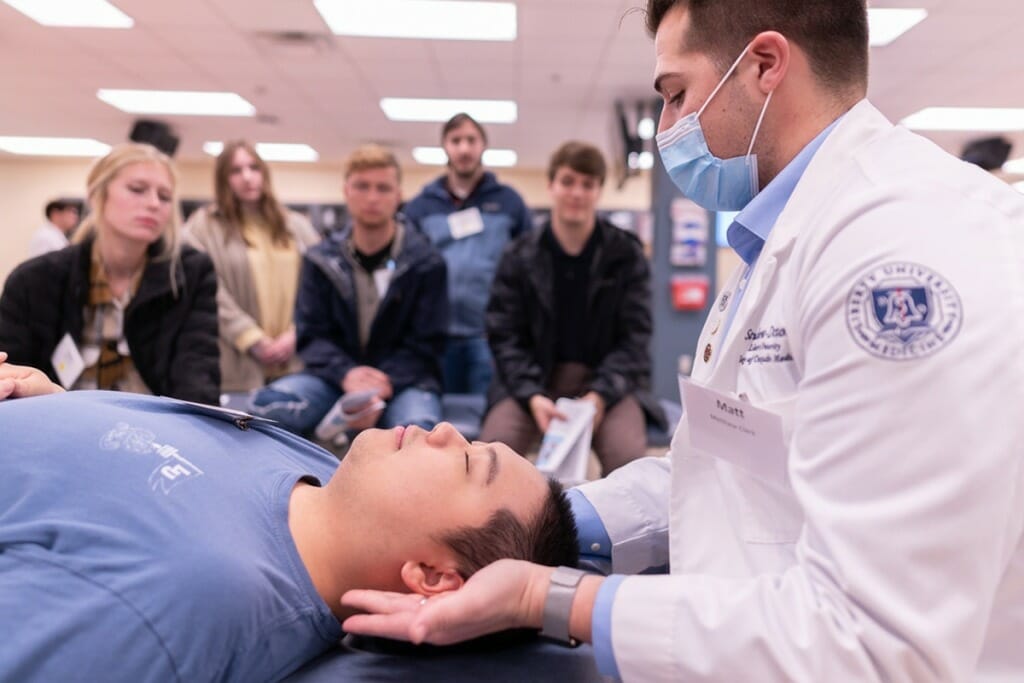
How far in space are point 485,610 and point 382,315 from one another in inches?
89.1

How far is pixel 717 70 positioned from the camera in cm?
113

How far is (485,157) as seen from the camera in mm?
9930

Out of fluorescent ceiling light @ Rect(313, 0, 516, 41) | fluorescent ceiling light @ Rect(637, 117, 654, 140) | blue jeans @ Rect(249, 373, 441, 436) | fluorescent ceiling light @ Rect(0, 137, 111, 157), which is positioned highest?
fluorescent ceiling light @ Rect(313, 0, 516, 41)

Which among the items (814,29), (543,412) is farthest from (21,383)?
(543,412)

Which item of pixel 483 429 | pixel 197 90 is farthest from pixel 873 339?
pixel 197 90

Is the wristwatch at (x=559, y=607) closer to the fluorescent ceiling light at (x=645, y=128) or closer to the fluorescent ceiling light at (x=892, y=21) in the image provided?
the fluorescent ceiling light at (x=892, y=21)

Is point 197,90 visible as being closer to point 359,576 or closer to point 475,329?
point 475,329

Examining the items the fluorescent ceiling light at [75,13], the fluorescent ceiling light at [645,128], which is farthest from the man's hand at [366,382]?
the fluorescent ceiling light at [645,128]

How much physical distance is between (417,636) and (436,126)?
787 centimetres

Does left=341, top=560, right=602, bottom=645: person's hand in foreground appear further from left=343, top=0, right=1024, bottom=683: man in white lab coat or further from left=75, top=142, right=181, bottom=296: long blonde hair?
left=75, top=142, right=181, bottom=296: long blonde hair

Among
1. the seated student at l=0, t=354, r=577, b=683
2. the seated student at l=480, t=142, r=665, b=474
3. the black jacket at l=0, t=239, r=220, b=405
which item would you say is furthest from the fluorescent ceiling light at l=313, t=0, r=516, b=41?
the seated student at l=0, t=354, r=577, b=683

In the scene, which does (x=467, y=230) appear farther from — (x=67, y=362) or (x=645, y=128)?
(x=645, y=128)

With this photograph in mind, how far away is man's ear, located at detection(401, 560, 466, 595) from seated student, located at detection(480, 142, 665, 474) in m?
1.91

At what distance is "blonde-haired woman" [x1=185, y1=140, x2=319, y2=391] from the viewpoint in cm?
329
